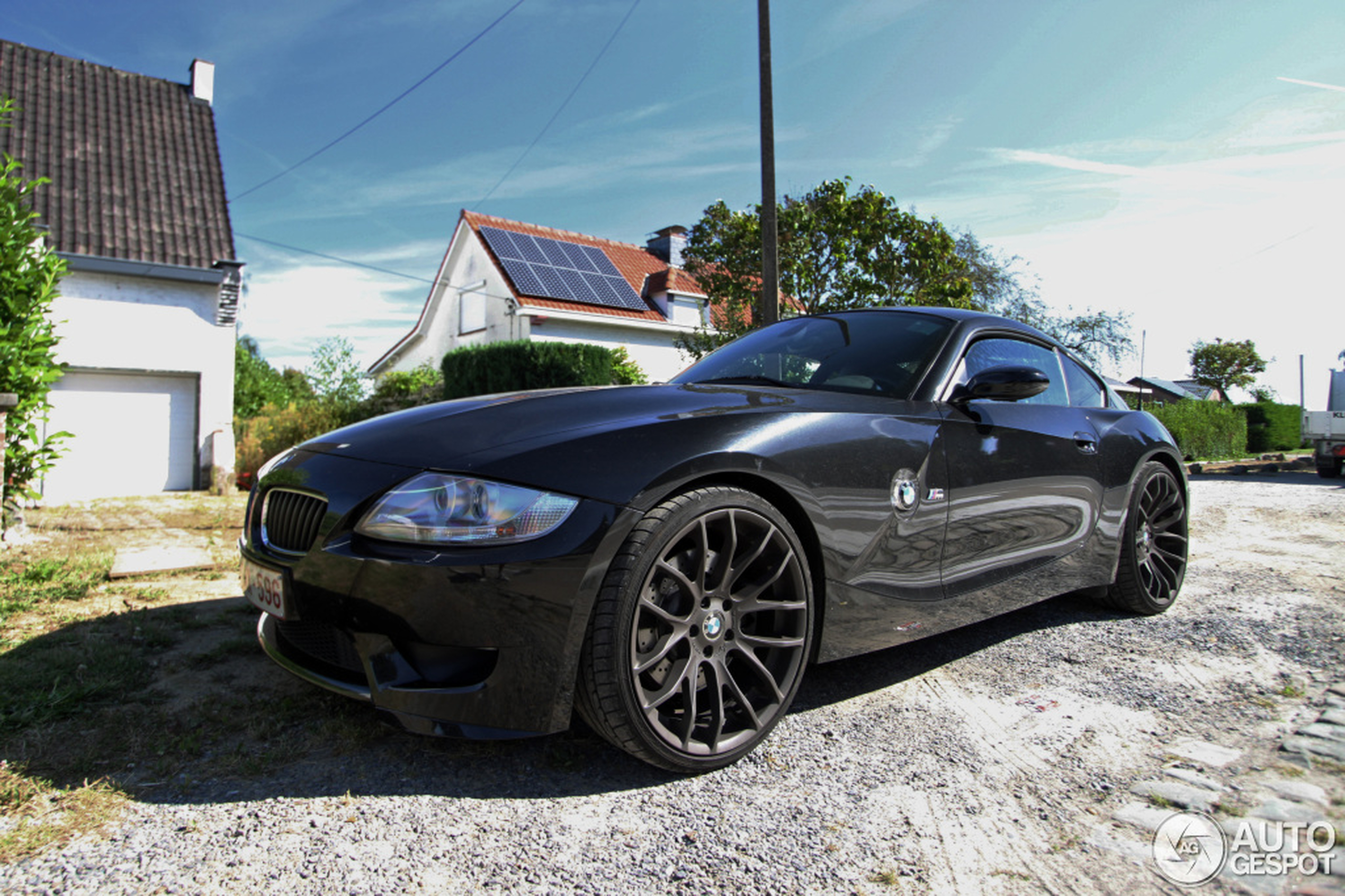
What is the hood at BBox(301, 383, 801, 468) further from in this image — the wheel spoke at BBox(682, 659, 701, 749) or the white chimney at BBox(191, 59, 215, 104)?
the white chimney at BBox(191, 59, 215, 104)

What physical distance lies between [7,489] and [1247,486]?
49.5ft

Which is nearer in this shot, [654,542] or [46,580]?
[654,542]

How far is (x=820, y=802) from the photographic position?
2051 millimetres

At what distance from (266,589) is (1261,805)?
2638 millimetres

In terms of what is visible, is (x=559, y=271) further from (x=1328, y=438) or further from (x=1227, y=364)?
(x=1227, y=364)

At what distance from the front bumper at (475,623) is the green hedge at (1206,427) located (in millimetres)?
19925

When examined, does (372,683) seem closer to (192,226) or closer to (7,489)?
(7,489)

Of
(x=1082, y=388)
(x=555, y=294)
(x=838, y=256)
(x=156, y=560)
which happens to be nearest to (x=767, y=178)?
(x=838, y=256)

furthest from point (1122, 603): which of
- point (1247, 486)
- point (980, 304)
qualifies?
point (980, 304)

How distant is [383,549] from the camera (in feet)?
6.66

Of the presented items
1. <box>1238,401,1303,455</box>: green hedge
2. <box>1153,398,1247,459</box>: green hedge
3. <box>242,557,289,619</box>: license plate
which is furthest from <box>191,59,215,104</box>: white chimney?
<box>1238,401,1303,455</box>: green hedge

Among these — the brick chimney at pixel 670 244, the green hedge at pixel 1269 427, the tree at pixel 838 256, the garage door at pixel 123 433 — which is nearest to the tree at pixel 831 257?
the tree at pixel 838 256

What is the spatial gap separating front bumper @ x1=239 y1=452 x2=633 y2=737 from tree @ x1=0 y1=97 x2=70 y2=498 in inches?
199

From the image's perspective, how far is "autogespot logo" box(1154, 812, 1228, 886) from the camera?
172cm
